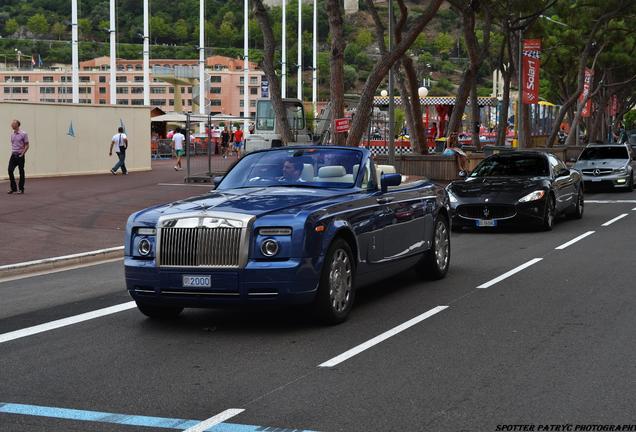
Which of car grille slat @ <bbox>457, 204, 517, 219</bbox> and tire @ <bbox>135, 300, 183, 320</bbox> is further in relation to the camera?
car grille slat @ <bbox>457, 204, 517, 219</bbox>

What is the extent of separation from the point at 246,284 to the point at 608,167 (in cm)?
2452

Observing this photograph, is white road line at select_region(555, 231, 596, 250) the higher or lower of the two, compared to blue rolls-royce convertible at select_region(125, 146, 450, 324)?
lower

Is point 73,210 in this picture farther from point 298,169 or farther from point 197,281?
point 197,281

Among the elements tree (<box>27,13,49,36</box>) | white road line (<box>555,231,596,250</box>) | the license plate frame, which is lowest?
white road line (<box>555,231,596,250</box>)

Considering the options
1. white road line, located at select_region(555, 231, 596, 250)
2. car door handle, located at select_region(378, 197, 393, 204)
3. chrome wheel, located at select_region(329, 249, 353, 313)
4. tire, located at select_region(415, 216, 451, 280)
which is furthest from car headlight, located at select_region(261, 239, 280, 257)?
white road line, located at select_region(555, 231, 596, 250)

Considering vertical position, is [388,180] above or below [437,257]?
above

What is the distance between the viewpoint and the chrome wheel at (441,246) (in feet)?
41.1

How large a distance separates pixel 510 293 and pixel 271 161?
3044mm

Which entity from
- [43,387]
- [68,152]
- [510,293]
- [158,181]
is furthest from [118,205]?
[43,387]

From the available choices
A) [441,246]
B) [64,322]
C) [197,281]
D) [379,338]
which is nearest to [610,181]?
[441,246]

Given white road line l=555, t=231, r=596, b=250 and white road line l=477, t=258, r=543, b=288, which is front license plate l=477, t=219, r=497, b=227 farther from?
white road line l=477, t=258, r=543, b=288

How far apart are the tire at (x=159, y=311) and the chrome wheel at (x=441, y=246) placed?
149 inches

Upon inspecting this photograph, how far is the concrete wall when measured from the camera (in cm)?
3266

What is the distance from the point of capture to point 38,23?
12300cm
